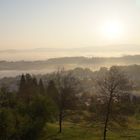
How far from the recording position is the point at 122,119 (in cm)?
4569

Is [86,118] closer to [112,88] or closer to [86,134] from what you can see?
[86,134]

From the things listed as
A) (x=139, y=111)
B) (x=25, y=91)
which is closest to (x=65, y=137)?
(x=139, y=111)

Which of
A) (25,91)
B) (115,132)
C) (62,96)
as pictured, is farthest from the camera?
(25,91)

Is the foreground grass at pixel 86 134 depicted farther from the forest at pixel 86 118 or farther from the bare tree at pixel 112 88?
the bare tree at pixel 112 88

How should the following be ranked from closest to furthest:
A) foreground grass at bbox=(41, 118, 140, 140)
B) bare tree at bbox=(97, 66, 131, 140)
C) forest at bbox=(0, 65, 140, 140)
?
1. bare tree at bbox=(97, 66, 131, 140)
2. forest at bbox=(0, 65, 140, 140)
3. foreground grass at bbox=(41, 118, 140, 140)

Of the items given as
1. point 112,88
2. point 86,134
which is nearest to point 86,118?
point 86,134

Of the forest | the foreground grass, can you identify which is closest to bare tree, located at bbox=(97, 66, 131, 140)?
the forest

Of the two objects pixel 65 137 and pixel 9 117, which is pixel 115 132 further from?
pixel 9 117

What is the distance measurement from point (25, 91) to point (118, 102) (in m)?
67.7

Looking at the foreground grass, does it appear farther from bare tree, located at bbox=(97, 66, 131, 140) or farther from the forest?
bare tree, located at bbox=(97, 66, 131, 140)

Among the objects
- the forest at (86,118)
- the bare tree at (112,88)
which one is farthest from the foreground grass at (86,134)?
the bare tree at (112,88)

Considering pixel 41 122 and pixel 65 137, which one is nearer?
pixel 65 137

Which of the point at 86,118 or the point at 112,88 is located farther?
the point at 86,118

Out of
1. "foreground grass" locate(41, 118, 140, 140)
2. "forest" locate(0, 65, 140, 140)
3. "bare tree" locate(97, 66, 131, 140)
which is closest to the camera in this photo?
"bare tree" locate(97, 66, 131, 140)
